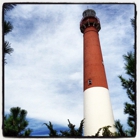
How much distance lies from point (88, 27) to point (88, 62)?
8.90ft

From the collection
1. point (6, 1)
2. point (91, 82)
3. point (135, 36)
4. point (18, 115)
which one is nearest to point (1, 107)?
point (6, 1)

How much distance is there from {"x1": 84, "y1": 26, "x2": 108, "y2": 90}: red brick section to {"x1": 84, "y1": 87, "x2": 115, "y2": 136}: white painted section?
432 millimetres

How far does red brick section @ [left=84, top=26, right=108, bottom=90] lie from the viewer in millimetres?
10516

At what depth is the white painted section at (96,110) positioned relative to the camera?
8469 millimetres

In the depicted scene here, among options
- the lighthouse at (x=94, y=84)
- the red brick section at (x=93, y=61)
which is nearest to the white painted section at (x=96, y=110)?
the lighthouse at (x=94, y=84)

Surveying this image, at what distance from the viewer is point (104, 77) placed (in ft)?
35.6

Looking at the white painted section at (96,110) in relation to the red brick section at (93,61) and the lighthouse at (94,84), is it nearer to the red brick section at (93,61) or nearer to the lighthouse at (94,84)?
the lighthouse at (94,84)

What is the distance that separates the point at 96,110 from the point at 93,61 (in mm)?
2907

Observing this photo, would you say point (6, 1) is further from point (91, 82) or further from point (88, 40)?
point (88, 40)

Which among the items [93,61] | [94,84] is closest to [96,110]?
[94,84]

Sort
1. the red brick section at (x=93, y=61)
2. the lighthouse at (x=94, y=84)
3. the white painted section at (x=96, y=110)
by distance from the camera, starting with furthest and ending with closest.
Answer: the red brick section at (x=93, y=61) < the lighthouse at (x=94, y=84) < the white painted section at (x=96, y=110)

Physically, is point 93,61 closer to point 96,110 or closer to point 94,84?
point 94,84

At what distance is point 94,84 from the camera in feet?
33.7

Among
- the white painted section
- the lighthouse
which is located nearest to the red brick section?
the lighthouse
